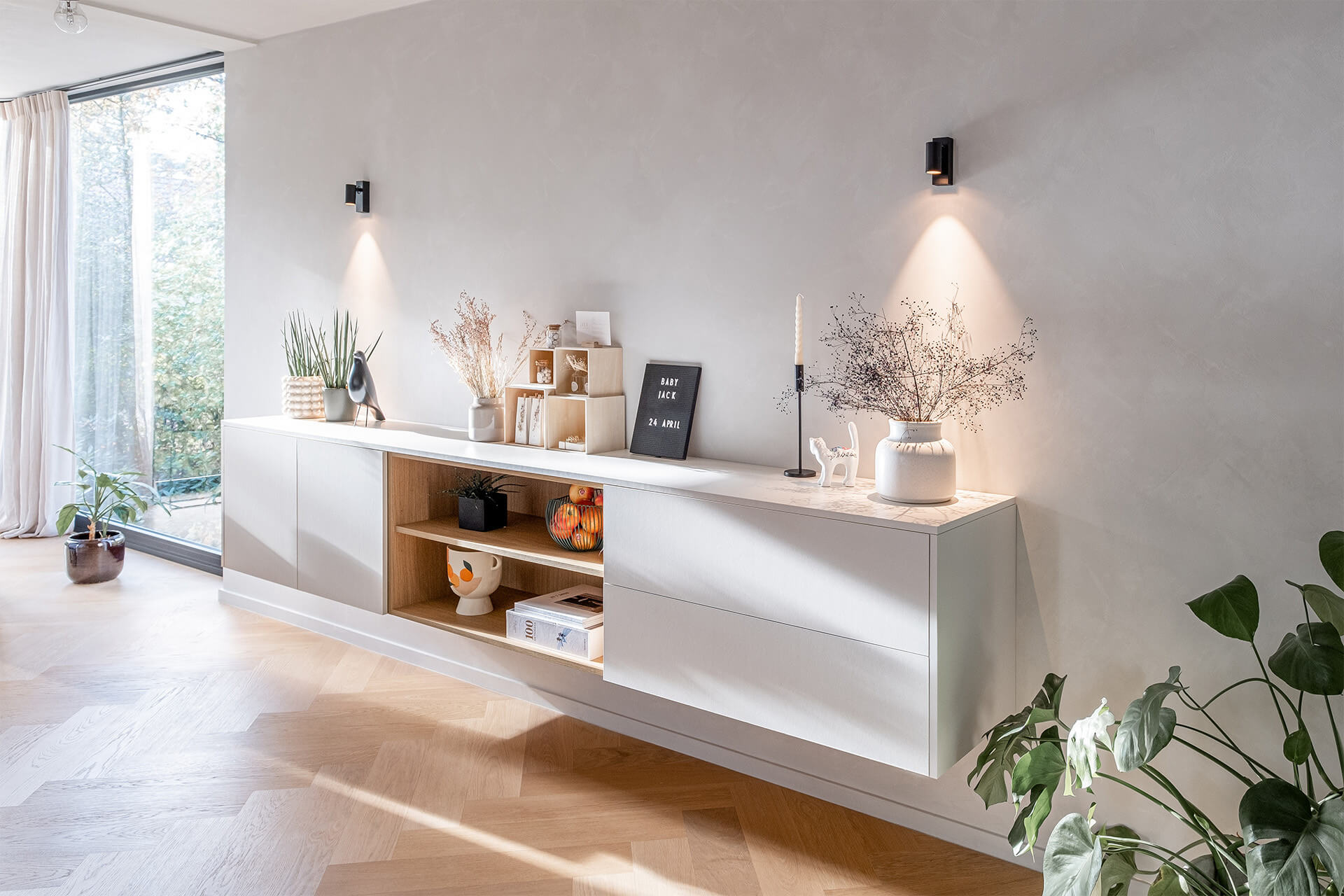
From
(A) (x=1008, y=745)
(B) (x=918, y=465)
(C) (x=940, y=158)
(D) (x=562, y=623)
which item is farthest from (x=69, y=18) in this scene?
(A) (x=1008, y=745)

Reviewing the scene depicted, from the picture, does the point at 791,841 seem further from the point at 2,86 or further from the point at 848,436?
the point at 2,86

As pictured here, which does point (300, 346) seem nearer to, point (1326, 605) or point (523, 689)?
point (523, 689)

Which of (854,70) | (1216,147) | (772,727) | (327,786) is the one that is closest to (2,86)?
(327,786)

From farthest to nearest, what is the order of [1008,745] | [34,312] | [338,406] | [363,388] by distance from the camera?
[34,312], [338,406], [363,388], [1008,745]

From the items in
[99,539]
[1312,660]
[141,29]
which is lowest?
[99,539]

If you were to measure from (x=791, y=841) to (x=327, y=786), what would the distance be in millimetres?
1322

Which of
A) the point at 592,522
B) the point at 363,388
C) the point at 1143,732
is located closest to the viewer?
the point at 1143,732

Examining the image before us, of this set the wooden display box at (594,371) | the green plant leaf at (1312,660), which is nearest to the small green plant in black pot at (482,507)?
the wooden display box at (594,371)

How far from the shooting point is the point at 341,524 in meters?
3.54

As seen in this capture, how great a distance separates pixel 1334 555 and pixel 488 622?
2.40m

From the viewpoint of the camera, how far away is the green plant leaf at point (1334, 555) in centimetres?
184

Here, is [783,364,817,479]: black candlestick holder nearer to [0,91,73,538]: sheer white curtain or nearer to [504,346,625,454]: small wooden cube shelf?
[504,346,625,454]: small wooden cube shelf

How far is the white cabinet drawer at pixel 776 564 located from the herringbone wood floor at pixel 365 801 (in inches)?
25.1

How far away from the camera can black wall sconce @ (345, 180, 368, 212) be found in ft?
12.9
